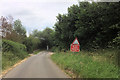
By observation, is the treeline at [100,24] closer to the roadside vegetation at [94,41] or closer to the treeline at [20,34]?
the roadside vegetation at [94,41]

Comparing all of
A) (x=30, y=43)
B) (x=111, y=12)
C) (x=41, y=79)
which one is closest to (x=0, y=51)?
(x=41, y=79)

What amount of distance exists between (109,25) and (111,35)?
3.24 feet

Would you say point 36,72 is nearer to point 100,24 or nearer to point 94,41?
point 94,41

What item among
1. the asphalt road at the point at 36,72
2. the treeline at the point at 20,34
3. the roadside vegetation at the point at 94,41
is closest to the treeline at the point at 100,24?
the roadside vegetation at the point at 94,41

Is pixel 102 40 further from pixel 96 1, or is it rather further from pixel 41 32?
pixel 41 32

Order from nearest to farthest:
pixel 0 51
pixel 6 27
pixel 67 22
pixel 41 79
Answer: pixel 41 79 < pixel 0 51 < pixel 67 22 < pixel 6 27

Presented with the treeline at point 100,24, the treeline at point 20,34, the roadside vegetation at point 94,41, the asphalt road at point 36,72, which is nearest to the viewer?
the roadside vegetation at point 94,41

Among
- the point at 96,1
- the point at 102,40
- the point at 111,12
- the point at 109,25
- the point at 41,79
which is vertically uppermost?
the point at 96,1

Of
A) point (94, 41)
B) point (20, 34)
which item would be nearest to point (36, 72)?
point (94, 41)

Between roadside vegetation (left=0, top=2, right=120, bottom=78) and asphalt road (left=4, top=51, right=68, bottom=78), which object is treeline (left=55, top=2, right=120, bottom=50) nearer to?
roadside vegetation (left=0, top=2, right=120, bottom=78)

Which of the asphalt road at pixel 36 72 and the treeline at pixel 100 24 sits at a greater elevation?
the treeline at pixel 100 24

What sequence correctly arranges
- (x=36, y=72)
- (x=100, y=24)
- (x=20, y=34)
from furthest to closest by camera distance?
(x=20, y=34)
(x=100, y=24)
(x=36, y=72)

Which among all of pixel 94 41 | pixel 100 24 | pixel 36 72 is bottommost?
pixel 36 72

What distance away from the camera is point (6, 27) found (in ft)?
93.8
